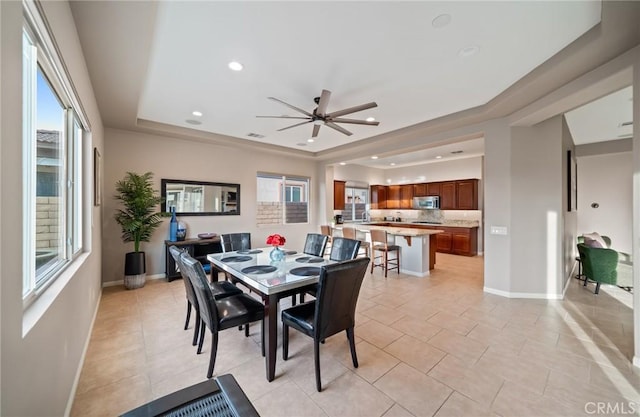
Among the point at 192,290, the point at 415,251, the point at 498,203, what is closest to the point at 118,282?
the point at 192,290

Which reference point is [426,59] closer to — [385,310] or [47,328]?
[385,310]

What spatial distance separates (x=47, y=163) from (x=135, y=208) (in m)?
2.88

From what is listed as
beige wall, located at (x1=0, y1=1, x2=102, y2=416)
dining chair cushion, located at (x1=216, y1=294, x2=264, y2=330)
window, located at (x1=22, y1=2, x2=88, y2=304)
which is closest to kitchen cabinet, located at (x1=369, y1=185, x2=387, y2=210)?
dining chair cushion, located at (x1=216, y1=294, x2=264, y2=330)

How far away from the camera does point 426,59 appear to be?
102 inches

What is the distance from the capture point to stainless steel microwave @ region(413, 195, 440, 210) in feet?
26.3

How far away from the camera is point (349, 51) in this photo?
8.05 ft

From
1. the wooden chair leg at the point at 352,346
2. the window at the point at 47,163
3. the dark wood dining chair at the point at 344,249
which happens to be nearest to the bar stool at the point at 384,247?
the dark wood dining chair at the point at 344,249

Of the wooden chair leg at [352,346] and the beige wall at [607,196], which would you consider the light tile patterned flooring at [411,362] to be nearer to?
the wooden chair leg at [352,346]

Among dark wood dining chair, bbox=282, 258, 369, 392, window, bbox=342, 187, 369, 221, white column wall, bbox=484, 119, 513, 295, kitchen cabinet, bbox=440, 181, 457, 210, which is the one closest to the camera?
dark wood dining chair, bbox=282, 258, 369, 392

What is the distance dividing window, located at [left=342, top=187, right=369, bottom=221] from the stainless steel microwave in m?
1.68

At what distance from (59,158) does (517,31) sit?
3.91 m

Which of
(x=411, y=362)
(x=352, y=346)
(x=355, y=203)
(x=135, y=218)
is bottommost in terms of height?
(x=411, y=362)

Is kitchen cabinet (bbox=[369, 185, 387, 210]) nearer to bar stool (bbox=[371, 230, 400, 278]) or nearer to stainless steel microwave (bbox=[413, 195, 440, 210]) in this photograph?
stainless steel microwave (bbox=[413, 195, 440, 210])

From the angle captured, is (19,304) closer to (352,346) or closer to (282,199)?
(352,346)
